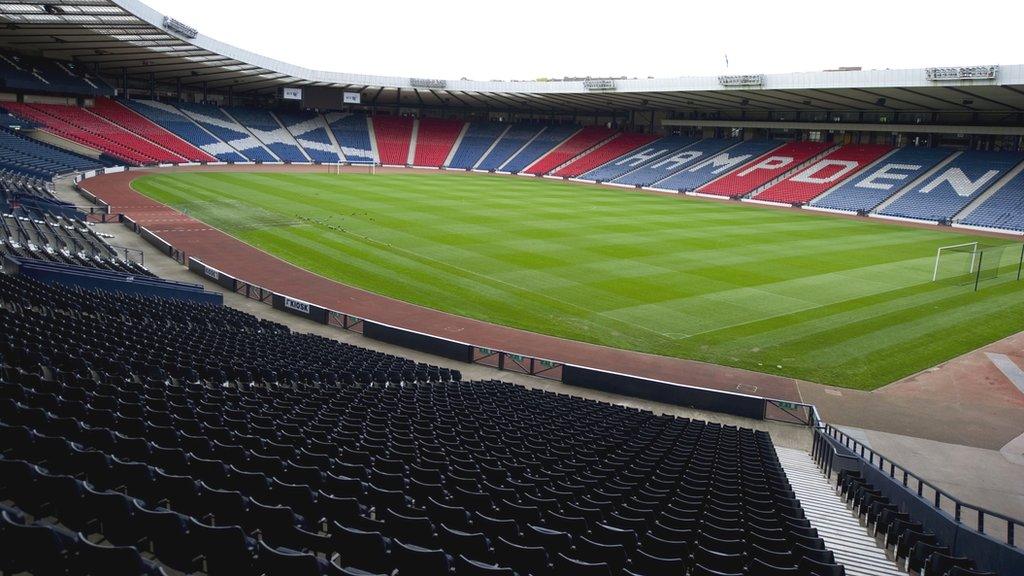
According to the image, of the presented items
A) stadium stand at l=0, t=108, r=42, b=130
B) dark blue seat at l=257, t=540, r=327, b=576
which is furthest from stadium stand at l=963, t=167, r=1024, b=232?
stadium stand at l=0, t=108, r=42, b=130

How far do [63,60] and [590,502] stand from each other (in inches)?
3536

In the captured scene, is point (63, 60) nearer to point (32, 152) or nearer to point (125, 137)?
point (125, 137)

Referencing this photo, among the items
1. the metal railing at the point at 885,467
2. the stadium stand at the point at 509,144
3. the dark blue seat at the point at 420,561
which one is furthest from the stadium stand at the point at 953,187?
the dark blue seat at the point at 420,561

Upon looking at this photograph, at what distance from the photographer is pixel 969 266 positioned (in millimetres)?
40781

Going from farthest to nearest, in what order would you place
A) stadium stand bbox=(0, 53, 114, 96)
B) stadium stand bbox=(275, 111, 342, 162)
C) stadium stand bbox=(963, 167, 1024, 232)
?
stadium stand bbox=(275, 111, 342, 162) < stadium stand bbox=(0, 53, 114, 96) < stadium stand bbox=(963, 167, 1024, 232)

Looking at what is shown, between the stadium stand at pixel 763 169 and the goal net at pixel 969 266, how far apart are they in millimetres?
30816

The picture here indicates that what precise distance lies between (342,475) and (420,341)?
Answer: 51.0 ft

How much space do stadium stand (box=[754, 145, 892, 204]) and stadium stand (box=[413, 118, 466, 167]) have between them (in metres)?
43.3

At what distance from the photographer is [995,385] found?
2319 cm

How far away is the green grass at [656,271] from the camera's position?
2670 cm

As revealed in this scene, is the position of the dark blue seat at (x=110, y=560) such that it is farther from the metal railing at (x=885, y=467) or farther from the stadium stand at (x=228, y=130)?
the stadium stand at (x=228, y=130)

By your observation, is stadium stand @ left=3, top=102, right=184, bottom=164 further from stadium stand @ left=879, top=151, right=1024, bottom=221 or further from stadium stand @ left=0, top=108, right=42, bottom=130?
stadium stand @ left=879, top=151, right=1024, bottom=221

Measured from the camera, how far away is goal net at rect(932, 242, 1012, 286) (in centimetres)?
3772

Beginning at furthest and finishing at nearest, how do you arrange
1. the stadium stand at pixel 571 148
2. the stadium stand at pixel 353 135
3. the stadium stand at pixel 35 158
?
the stadium stand at pixel 353 135 < the stadium stand at pixel 571 148 < the stadium stand at pixel 35 158
